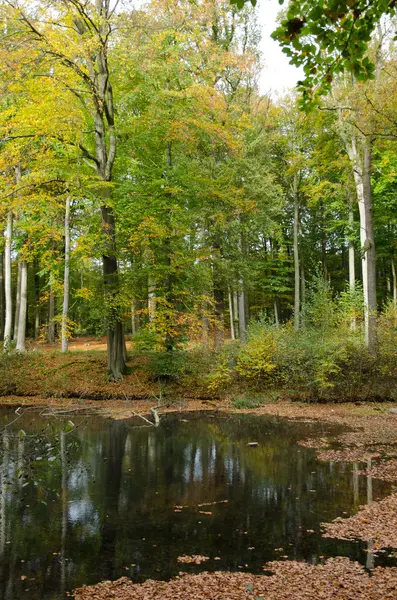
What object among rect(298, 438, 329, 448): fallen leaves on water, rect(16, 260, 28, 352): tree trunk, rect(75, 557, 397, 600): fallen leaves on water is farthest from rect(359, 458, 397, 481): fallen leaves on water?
rect(16, 260, 28, 352): tree trunk

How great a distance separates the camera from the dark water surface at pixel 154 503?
4.93 metres

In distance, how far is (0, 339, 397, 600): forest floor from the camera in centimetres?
425

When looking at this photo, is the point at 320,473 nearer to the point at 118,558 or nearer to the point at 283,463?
the point at 283,463

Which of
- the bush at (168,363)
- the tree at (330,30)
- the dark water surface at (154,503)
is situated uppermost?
the tree at (330,30)

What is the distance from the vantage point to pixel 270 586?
434 cm

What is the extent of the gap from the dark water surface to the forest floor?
30 cm

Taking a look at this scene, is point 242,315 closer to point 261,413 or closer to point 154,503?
point 261,413

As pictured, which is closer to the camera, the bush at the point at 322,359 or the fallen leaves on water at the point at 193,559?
the fallen leaves on water at the point at 193,559

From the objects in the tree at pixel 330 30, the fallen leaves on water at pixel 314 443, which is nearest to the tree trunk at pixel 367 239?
the fallen leaves on water at pixel 314 443

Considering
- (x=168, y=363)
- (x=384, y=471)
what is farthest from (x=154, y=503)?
(x=168, y=363)

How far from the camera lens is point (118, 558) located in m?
5.03

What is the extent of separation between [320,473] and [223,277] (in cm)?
1072

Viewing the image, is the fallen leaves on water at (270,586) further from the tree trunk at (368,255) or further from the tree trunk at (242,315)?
the tree trunk at (242,315)

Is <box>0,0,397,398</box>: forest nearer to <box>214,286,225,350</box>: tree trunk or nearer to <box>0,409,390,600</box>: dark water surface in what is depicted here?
<box>214,286,225,350</box>: tree trunk
